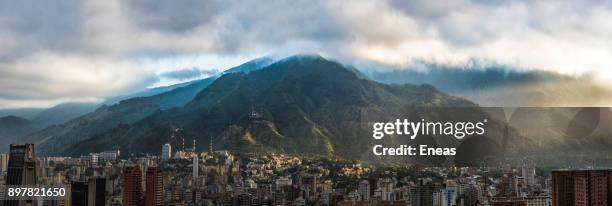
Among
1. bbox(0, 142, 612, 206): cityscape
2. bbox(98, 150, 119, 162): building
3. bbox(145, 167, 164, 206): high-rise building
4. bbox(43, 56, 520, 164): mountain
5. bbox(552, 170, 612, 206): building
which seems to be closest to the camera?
bbox(552, 170, 612, 206): building

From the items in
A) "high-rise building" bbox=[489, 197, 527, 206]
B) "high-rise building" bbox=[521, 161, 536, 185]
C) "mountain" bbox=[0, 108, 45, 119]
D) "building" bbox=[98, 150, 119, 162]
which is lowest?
"high-rise building" bbox=[489, 197, 527, 206]

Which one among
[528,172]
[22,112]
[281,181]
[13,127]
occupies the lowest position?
[281,181]

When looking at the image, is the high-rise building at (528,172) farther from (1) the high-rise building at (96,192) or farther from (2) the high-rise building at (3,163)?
(2) the high-rise building at (3,163)

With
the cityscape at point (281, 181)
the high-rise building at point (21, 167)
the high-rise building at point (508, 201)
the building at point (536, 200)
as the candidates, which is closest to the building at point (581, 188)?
the cityscape at point (281, 181)

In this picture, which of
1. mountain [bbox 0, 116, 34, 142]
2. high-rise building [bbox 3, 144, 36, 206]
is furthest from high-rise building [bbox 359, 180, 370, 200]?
mountain [bbox 0, 116, 34, 142]

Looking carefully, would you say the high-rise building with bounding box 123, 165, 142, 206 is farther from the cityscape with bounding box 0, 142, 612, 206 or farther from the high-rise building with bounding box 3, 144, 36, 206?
the high-rise building with bounding box 3, 144, 36, 206

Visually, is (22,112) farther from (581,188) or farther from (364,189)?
(581,188)

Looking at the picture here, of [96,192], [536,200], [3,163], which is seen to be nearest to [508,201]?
[536,200]

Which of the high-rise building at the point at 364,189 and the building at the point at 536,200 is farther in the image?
the high-rise building at the point at 364,189
